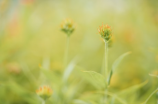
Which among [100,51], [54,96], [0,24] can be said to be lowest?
[54,96]

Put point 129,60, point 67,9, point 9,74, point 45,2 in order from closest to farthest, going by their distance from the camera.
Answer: point 9,74 < point 129,60 < point 67,9 < point 45,2

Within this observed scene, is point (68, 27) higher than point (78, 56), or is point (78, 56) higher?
point (78, 56)

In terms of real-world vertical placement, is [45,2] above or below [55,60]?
above

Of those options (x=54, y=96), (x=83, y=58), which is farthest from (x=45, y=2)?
(x=54, y=96)

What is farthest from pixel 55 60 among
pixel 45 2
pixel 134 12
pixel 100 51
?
pixel 45 2

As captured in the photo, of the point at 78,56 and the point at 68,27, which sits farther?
the point at 78,56

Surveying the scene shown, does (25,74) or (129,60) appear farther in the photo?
(129,60)

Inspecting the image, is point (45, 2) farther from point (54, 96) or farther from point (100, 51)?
point (54, 96)

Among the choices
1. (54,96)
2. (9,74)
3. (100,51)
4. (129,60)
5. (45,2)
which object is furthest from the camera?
(45,2)
